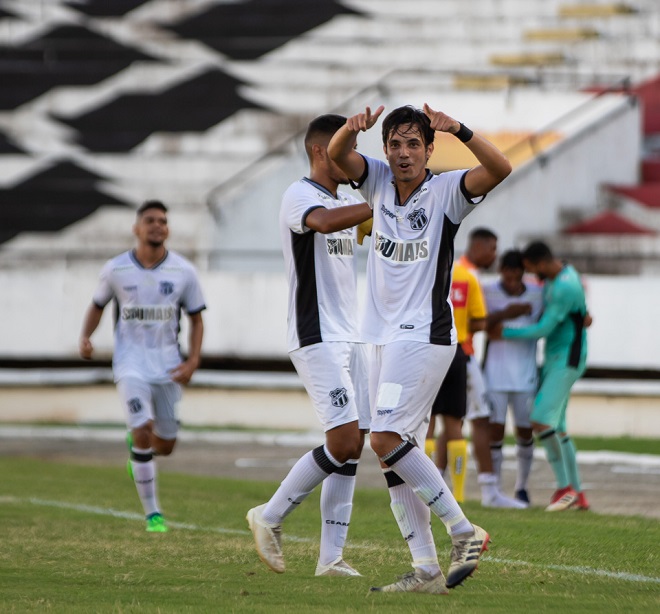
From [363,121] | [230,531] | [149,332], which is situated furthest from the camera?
[149,332]

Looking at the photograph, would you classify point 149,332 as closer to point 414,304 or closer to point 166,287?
point 166,287

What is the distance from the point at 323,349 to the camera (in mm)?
6977

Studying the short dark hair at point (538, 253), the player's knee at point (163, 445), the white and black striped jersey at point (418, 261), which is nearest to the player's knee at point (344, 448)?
the white and black striped jersey at point (418, 261)

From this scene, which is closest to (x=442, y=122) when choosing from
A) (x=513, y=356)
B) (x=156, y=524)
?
(x=156, y=524)

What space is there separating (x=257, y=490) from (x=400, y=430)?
627 centimetres

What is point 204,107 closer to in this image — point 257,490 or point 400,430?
point 257,490

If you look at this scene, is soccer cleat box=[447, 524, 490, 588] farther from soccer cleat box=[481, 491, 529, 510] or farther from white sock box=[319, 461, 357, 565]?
soccer cleat box=[481, 491, 529, 510]

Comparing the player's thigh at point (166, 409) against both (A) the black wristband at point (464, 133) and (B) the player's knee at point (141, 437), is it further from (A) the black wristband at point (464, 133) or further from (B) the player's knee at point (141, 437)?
(A) the black wristband at point (464, 133)

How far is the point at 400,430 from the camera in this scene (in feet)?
20.8

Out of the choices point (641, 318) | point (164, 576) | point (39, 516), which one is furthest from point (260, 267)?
point (164, 576)

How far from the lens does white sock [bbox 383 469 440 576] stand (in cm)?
642

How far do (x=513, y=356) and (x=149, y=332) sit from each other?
11.1 ft

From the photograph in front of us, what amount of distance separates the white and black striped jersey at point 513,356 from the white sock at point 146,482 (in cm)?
341

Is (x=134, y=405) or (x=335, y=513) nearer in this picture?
(x=335, y=513)
